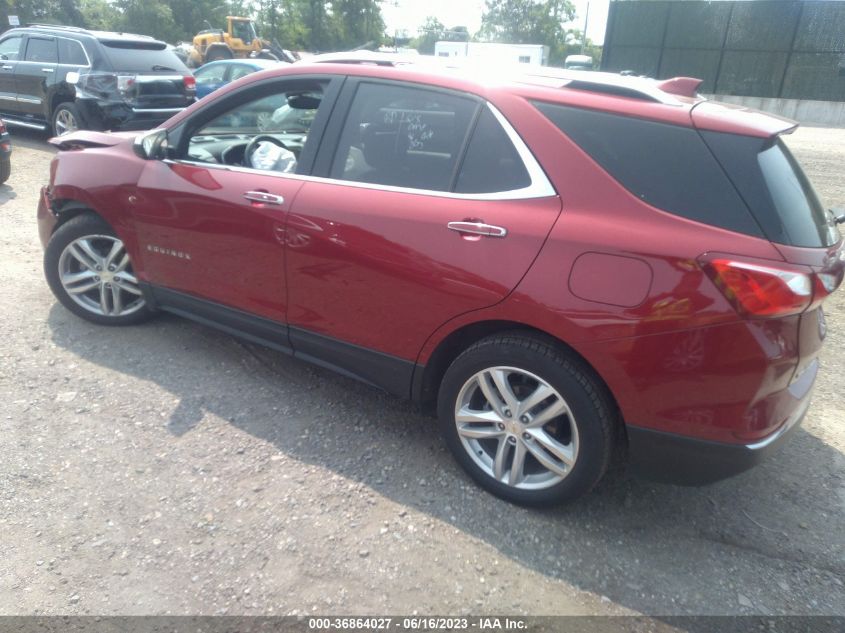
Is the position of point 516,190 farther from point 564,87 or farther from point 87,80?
point 87,80

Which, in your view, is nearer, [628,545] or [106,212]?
[628,545]

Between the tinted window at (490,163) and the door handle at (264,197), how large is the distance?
96 cm

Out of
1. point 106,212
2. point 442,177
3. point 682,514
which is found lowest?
point 682,514

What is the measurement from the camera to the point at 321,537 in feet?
8.53

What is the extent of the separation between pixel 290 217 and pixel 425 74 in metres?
0.93

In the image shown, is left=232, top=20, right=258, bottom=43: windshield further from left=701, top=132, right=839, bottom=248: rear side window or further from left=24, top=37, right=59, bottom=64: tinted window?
left=701, top=132, right=839, bottom=248: rear side window

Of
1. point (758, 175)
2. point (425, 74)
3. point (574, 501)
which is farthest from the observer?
point (425, 74)

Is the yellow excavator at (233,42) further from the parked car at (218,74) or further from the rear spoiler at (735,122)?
the rear spoiler at (735,122)

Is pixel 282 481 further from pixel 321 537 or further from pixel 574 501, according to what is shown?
pixel 574 501

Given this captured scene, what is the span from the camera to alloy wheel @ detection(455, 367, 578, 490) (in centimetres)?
261

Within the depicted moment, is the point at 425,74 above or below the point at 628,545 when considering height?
above

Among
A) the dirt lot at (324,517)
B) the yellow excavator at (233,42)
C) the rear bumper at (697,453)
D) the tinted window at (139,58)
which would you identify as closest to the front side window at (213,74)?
the tinted window at (139,58)

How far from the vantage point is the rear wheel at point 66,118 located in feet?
31.0

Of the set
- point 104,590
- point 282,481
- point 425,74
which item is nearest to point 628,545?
point 282,481
